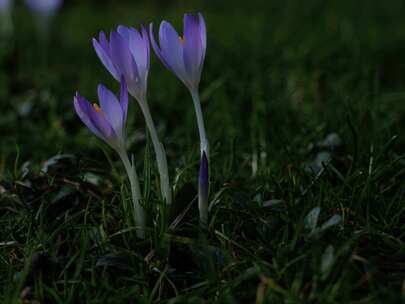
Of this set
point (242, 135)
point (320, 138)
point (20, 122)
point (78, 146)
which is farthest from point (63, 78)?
point (320, 138)

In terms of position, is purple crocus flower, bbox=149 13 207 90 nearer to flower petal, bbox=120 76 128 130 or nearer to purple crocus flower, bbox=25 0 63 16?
flower petal, bbox=120 76 128 130

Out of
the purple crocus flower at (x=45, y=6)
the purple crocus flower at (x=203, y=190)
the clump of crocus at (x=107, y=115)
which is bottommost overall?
the purple crocus flower at (x=203, y=190)

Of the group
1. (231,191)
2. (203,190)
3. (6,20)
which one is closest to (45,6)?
(6,20)

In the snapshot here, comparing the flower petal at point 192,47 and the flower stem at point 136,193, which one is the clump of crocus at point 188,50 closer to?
the flower petal at point 192,47

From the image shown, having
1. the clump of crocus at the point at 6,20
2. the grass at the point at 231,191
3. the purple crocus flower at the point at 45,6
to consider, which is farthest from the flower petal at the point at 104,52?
the purple crocus flower at the point at 45,6

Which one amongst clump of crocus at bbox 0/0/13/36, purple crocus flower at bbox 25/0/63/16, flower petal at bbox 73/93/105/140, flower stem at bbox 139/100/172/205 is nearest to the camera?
flower petal at bbox 73/93/105/140

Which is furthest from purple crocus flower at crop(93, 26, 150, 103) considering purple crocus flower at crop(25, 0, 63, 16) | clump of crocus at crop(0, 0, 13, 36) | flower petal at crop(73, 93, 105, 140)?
purple crocus flower at crop(25, 0, 63, 16)
